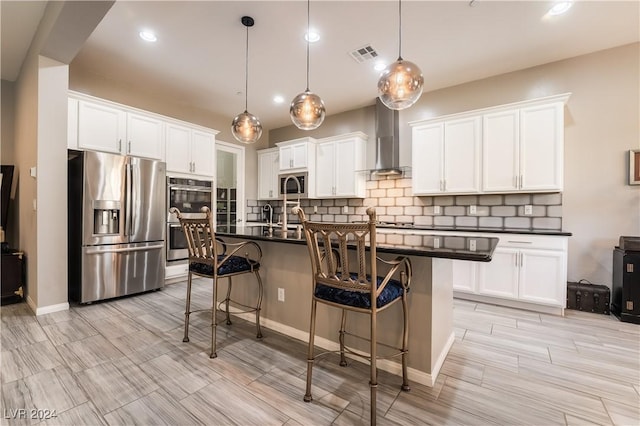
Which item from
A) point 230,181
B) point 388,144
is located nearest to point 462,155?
point 388,144

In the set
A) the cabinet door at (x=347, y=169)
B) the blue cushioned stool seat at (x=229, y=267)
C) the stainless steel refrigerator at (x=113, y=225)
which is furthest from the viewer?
the cabinet door at (x=347, y=169)

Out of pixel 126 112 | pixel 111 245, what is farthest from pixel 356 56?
pixel 111 245

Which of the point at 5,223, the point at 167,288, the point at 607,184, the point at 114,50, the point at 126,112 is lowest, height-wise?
the point at 167,288

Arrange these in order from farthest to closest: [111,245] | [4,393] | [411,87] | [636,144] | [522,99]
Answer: [522,99], [111,245], [636,144], [411,87], [4,393]

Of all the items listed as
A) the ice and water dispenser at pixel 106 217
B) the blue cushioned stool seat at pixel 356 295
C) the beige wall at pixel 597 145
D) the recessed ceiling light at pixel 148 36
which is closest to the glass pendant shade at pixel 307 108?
the blue cushioned stool seat at pixel 356 295

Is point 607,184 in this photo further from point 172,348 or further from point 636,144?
point 172,348

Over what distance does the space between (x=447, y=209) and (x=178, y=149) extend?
13.7 feet

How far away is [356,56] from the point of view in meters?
3.44

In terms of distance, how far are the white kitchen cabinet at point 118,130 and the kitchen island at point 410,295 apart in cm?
243

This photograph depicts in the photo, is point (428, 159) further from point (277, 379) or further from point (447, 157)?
point (277, 379)

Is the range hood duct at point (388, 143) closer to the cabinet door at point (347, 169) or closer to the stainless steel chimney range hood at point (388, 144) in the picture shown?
the stainless steel chimney range hood at point (388, 144)

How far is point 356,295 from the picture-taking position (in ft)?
5.17

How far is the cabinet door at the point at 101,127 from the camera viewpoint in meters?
3.46

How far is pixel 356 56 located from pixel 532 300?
349cm
